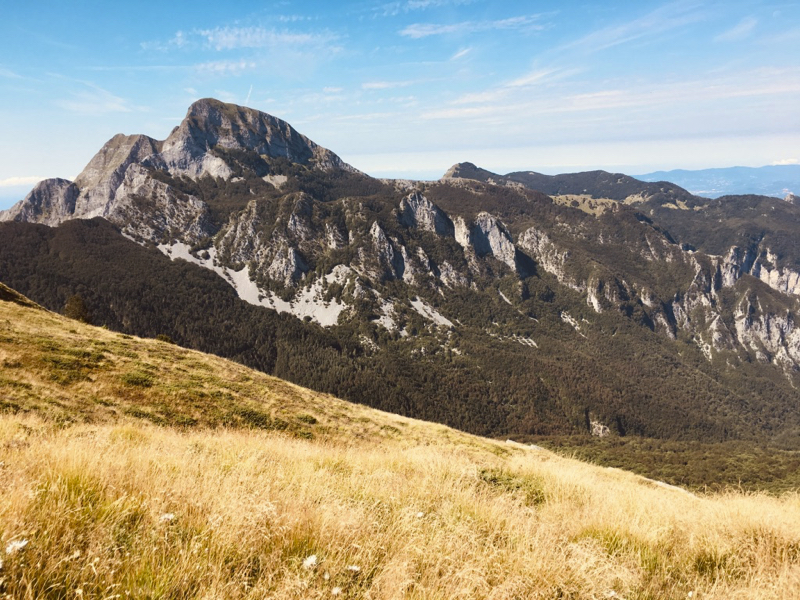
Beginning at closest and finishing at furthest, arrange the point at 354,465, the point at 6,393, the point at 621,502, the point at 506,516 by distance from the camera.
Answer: the point at 506,516 → the point at 621,502 → the point at 354,465 → the point at 6,393

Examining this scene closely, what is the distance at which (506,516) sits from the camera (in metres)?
5.88

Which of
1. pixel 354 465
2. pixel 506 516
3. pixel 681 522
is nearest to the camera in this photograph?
pixel 506 516

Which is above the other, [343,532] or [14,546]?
[14,546]

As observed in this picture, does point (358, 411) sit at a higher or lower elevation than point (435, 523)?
lower

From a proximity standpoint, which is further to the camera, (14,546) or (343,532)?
(343,532)

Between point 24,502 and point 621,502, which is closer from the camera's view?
point 24,502

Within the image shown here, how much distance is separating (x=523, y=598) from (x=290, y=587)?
8.02 ft

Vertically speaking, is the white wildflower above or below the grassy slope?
above

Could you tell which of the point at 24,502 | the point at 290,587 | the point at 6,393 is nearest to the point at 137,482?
the point at 24,502

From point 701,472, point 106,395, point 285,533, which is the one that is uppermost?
point 285,533

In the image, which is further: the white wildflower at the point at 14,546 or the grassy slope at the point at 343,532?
the grassy slope at the point at 343,532

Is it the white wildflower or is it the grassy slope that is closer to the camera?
the white wildflower

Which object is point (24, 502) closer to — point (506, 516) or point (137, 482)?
point (137, 482)

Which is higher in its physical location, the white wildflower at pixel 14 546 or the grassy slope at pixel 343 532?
the white wildflower at pixel 14 546
